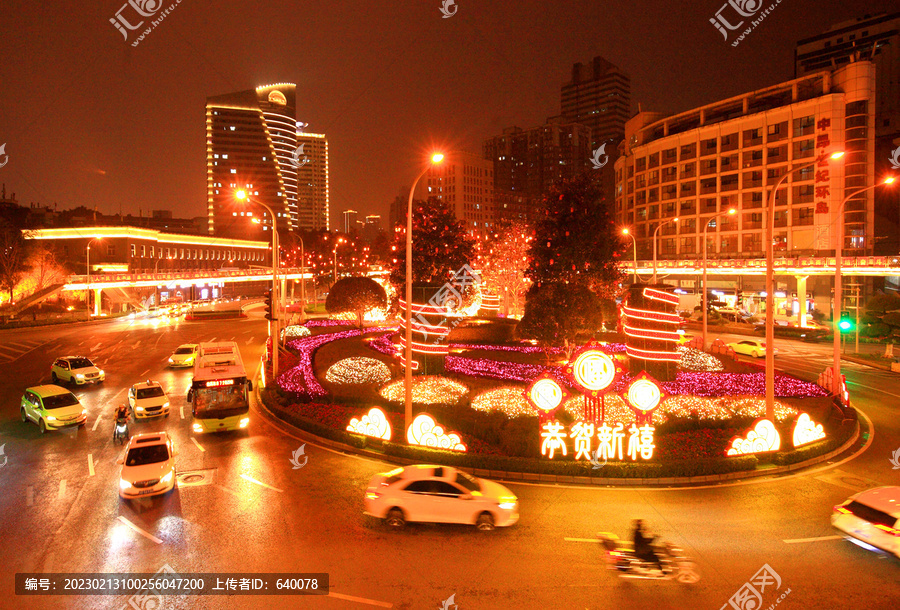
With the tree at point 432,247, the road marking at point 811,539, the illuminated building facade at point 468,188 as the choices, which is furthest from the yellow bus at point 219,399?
the illuminated building facade at point 468,188

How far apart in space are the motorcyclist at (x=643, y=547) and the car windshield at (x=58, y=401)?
20209mm

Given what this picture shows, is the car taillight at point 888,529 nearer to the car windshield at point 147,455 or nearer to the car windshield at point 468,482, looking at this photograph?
the car windshield at point 468,482

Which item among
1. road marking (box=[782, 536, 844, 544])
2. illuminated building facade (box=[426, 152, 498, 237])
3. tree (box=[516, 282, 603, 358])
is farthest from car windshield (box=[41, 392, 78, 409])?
illuminated building facade (box=[426, 152, 498, 237])

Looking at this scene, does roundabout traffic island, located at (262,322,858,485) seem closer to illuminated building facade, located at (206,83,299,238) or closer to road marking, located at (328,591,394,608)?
road marking, located at (328,591,394,608)

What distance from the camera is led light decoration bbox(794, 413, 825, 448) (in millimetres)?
16328

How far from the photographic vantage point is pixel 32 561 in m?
10.4

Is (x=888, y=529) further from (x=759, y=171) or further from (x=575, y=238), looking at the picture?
(x=759, y=171)

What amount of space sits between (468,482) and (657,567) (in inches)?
163

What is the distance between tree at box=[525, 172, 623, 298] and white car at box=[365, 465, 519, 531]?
1379 cm

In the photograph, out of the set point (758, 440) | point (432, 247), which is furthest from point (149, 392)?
point (758, 440)

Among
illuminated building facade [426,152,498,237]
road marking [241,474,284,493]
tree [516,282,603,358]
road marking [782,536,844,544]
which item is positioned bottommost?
road marking [782,536,844,544]

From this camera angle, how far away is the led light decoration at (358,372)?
946 inches

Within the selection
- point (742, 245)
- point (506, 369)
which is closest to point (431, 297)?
point (506, 369)

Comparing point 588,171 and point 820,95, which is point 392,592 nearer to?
point 588,171
